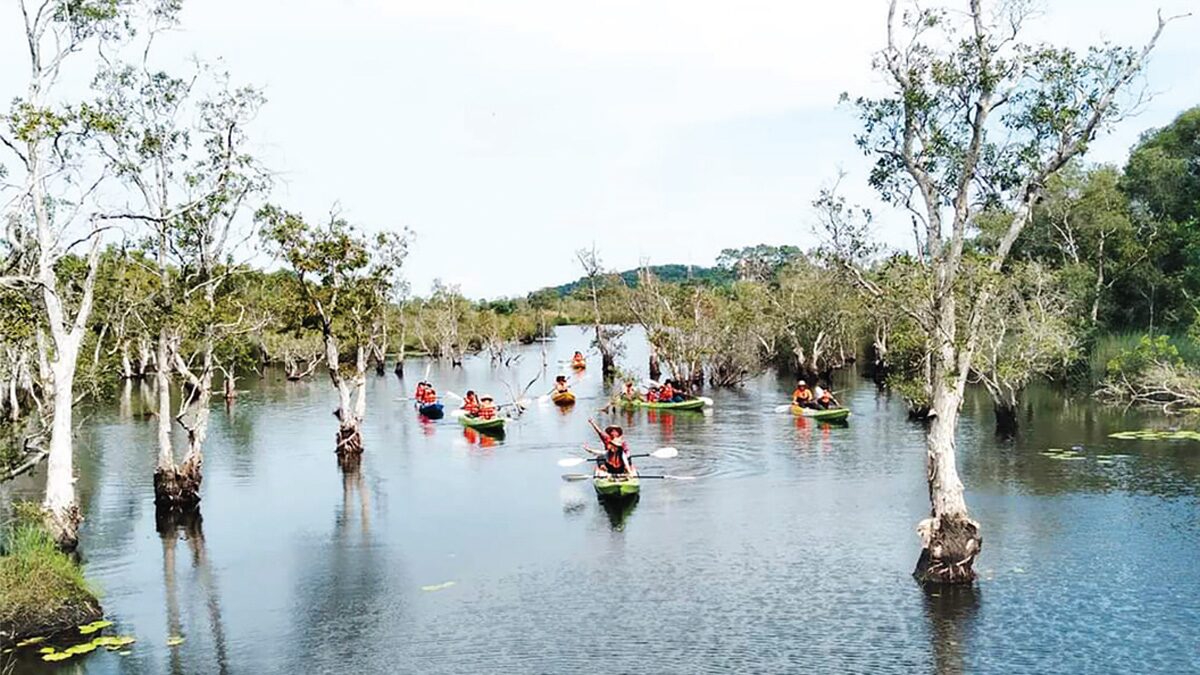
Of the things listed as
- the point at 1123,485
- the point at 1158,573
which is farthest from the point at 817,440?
the point at 1158,573

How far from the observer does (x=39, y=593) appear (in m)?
15.5

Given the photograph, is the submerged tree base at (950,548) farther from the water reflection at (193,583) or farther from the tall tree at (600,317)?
the tall tree at (600,317)

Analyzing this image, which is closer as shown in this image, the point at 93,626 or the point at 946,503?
the point at 93,626

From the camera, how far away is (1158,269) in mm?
46688

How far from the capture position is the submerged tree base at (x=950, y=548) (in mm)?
16766

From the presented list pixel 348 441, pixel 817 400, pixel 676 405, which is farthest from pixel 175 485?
pixel 817 400

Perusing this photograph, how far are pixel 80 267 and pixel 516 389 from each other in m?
38.4

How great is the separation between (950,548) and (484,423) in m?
24.5

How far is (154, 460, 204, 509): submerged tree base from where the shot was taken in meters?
25.3

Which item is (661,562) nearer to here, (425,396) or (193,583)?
(193,583)

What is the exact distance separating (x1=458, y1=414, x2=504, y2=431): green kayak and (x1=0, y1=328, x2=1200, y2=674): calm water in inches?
133

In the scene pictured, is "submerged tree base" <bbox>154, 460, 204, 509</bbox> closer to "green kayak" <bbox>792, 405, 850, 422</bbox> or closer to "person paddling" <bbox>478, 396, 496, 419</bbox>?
"person paddling" <bbox>478, 396, 496, 419</bbox>

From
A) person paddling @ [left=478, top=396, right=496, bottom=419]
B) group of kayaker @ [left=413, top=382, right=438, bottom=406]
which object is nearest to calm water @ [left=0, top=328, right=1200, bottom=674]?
person paddling @ [left=478, top=396, right=496, bottom=419]

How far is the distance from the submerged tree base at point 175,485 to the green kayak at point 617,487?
394 inches
